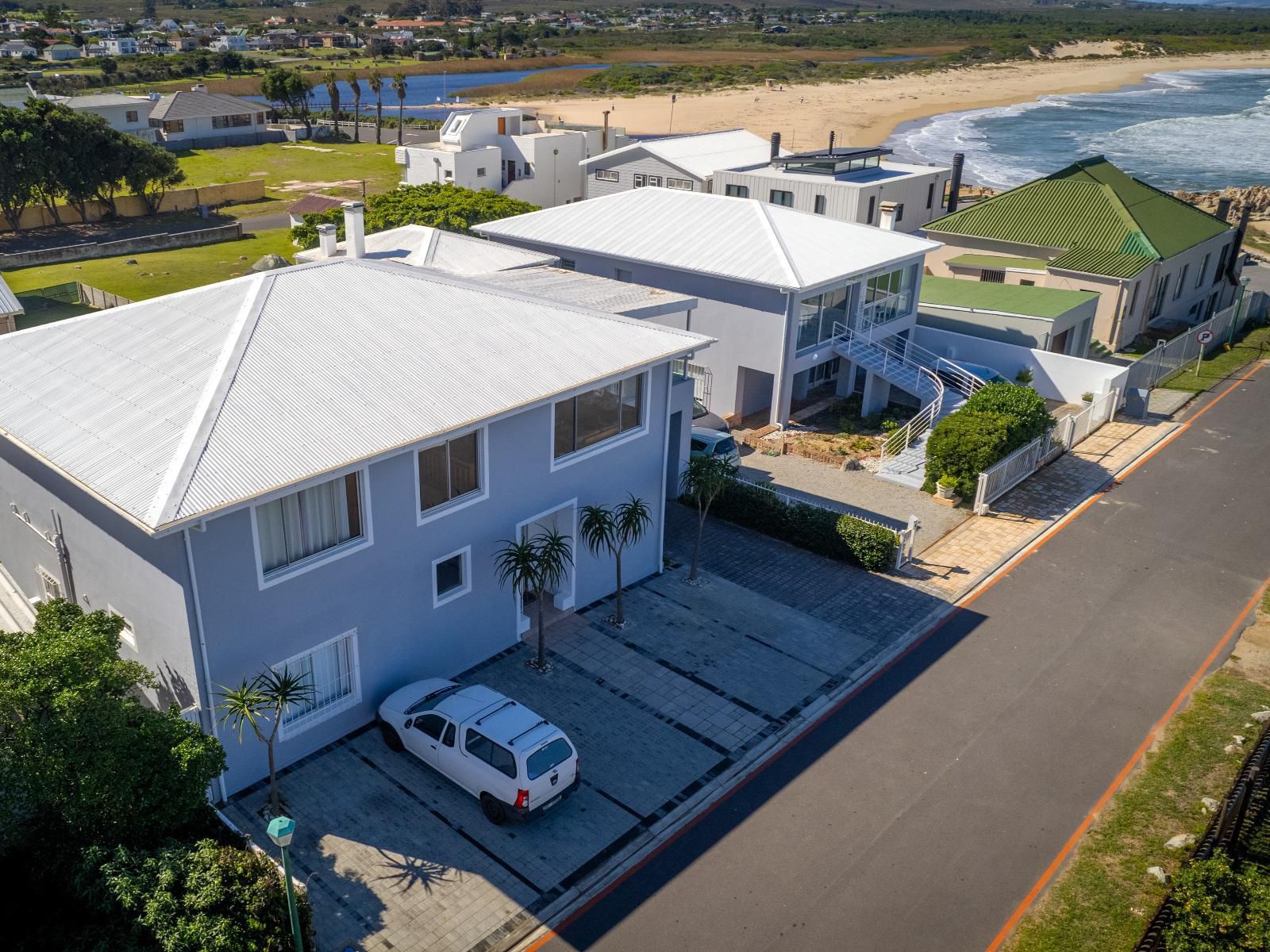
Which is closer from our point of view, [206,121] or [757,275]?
[757,275]

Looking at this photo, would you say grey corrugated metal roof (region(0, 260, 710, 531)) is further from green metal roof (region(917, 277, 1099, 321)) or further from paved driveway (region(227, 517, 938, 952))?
green metal roof (region(917, 277, 1099, 321))

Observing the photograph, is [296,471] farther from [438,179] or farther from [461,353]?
[438,179]

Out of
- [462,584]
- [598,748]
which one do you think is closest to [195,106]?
[462,584]

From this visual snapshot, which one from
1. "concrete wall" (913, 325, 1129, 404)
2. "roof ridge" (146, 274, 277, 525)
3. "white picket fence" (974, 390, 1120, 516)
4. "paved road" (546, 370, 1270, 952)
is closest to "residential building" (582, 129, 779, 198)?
"concrete wall" (913, 325, 1129, 404)

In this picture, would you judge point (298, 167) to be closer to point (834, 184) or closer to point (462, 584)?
point (834, 184)

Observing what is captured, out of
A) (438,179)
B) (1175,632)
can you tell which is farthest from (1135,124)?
(1175,632)
